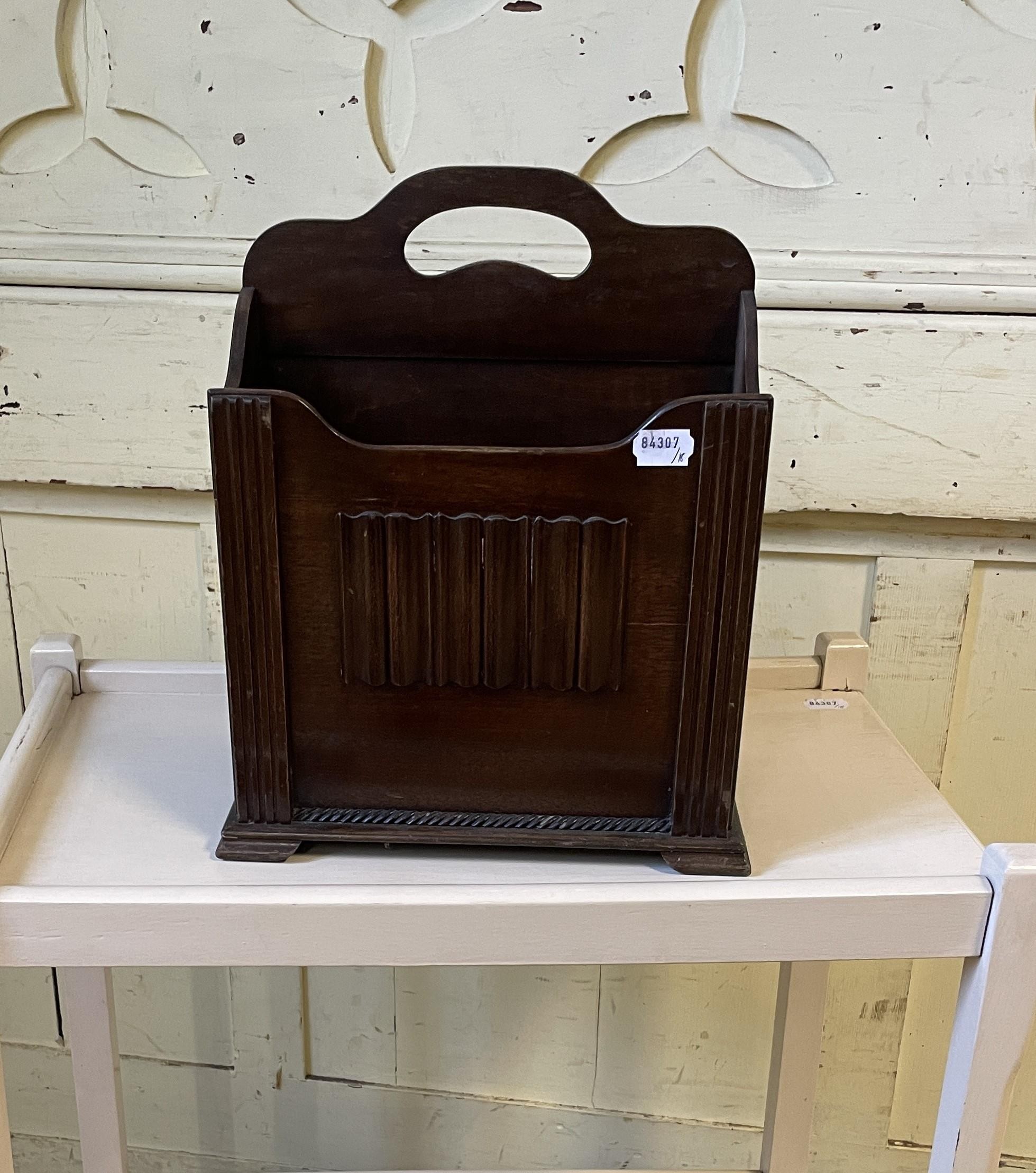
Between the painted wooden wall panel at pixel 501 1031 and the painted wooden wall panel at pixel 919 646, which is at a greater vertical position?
the painted wooden wall panel at pixel 919 646

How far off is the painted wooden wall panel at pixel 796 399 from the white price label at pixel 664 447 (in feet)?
1.44

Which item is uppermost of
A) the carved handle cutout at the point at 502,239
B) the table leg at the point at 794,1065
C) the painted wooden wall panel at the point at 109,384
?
the carved handle cutout at the point at 502,239

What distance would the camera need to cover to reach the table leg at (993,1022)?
0.60 meters

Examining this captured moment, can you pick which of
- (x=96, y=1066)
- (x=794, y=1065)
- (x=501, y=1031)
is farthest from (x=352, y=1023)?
(x=794, y=1065)

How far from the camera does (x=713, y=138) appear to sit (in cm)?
92

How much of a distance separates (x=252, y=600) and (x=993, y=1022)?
47 cm

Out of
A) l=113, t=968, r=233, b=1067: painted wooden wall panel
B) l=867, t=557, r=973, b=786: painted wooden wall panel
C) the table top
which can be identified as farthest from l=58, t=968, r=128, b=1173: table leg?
l=867, t=557, r=973, b=786: painted wooden wall panel

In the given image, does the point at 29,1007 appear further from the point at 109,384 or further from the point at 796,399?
the point at 796,399

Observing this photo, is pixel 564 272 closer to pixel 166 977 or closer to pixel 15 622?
pixel 15 622

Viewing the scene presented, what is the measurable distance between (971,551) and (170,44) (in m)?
0.82

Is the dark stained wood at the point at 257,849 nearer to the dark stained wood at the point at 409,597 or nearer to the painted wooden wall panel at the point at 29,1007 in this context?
the dark stained wood at the point at 409,597

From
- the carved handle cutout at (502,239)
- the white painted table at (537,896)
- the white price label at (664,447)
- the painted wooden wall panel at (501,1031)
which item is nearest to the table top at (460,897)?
the white painted table at (537,896)

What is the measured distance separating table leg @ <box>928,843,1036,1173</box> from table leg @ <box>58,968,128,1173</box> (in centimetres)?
68

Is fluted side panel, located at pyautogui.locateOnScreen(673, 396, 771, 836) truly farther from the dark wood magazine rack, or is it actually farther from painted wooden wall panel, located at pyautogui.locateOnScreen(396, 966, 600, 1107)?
painted wooden wall panel, located at pyautogui.locateOnScreen(396, 966, 600, 1107)
